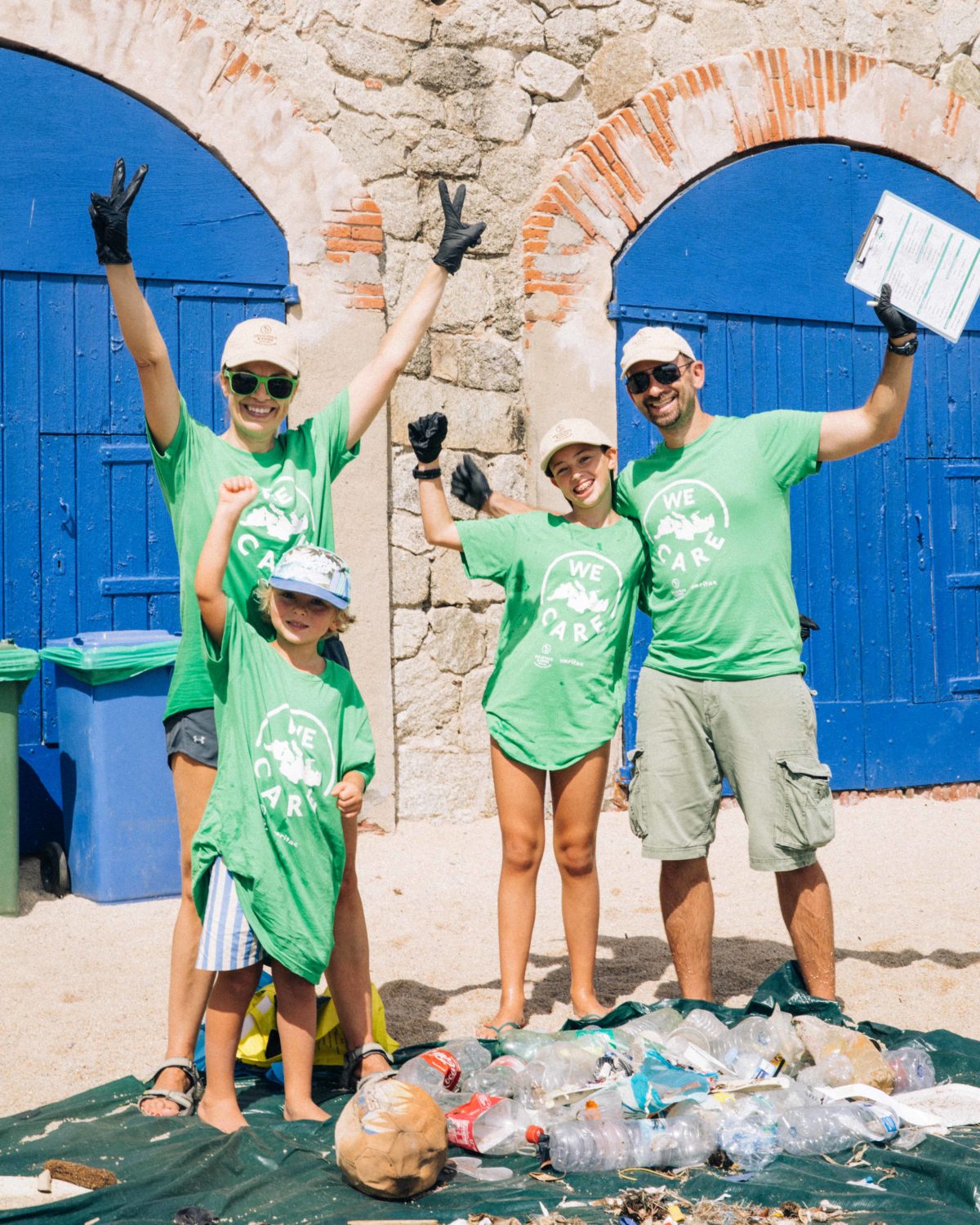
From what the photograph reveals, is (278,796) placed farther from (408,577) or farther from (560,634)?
(408,577)

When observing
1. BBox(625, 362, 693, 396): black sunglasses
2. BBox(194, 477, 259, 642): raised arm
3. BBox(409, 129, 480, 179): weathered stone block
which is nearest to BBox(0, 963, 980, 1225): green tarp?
BBox(194, 477, 259, 642): raised arm

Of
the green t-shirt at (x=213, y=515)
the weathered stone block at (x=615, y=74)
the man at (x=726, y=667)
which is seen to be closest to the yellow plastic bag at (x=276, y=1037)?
the green t-shirt at (x=213, y=515)

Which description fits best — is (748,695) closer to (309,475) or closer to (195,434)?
(309,475)

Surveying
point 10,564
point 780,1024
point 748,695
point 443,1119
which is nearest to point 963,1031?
point 780,1024

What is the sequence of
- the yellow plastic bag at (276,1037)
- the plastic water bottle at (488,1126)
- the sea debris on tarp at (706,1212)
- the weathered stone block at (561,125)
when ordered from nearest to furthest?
1. the sea debris on tarp at (706,1212)
2. the plastic water bottle at (488,1126)
3. the yellow plastic bag at (276,1037)
4. the weathered stone block at (561,125)

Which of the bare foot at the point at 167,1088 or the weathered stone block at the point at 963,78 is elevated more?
the weathered stone block at the point at 963,78

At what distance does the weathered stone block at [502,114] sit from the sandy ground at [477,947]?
351cm

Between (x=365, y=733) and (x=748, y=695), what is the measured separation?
1234 mm

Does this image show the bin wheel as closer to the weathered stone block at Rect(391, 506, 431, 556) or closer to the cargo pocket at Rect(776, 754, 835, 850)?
the weathered stone block at Rect(391, 506, 431, 556)

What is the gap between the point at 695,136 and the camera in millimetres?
7270

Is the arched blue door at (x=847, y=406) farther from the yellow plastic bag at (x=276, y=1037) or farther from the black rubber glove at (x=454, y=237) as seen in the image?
the yellow plastic bag at (x=276, y=1037)

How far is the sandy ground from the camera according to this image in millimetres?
4160

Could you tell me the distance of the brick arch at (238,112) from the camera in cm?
604

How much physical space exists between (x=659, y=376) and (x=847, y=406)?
385cm
